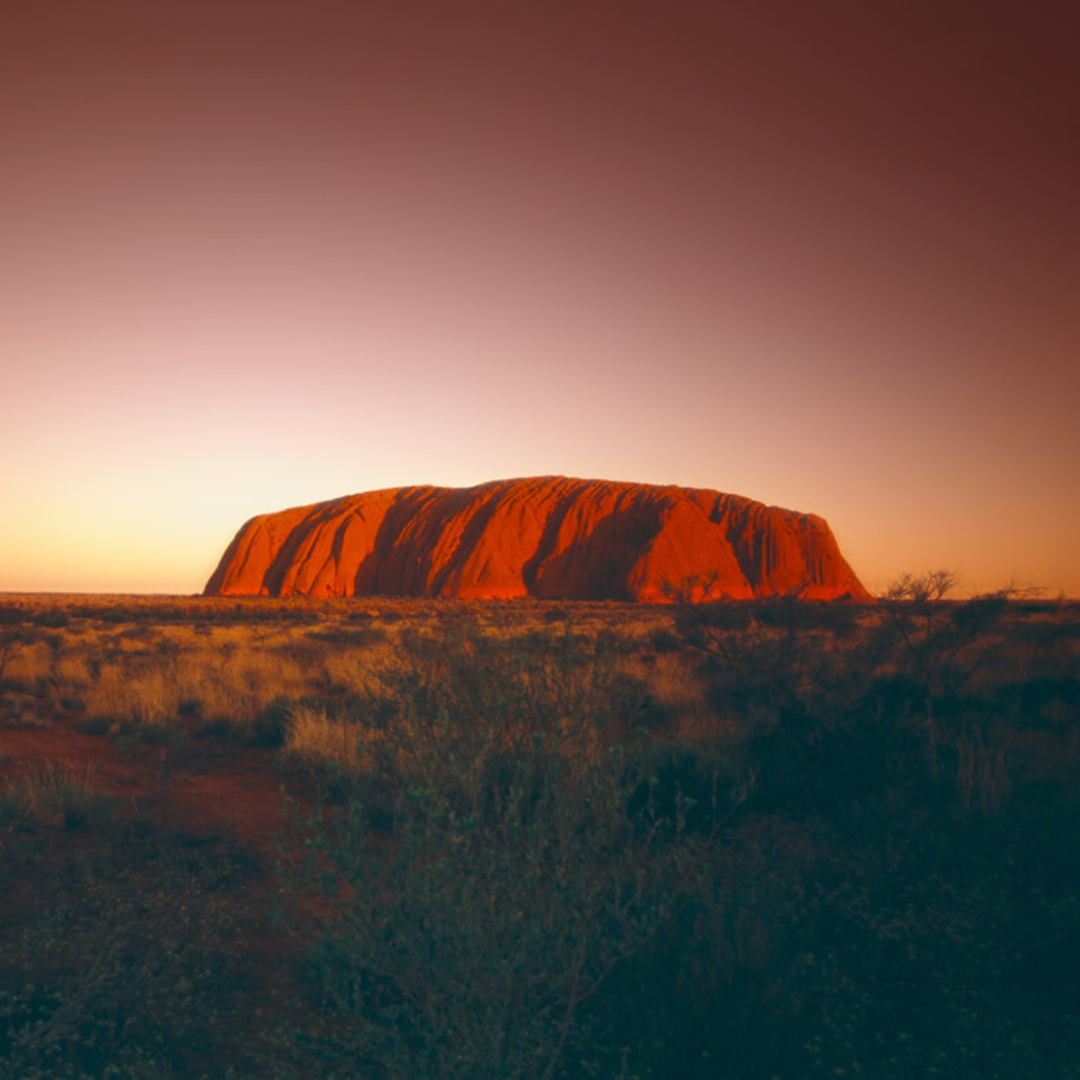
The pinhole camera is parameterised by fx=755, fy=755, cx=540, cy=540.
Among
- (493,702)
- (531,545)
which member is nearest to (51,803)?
(493,702)

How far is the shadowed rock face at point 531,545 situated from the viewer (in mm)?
54219

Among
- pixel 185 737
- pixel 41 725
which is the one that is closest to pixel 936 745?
pixel 185 737

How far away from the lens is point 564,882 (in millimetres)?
2566

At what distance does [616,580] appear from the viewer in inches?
2108

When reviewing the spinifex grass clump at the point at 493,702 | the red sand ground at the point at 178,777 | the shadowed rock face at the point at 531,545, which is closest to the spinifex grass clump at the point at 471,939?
the spinifex grass clump at the point at 493,702

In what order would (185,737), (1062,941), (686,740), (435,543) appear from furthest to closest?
(435,543), (185,737), (686,740), (1062,941)

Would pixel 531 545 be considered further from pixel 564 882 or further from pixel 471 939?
pixel 471 939

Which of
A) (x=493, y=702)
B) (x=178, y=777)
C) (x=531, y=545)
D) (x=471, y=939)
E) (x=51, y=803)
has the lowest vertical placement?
(x=178, y=777)

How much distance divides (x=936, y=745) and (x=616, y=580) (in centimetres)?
4721

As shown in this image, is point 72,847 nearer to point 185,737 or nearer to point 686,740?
point 185,737

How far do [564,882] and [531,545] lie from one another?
5541 cm

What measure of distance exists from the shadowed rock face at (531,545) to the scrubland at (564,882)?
1616 inches

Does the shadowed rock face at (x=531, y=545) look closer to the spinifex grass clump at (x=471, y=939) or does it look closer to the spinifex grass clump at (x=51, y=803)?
the spinifex grass clump at (x=51, y=803)

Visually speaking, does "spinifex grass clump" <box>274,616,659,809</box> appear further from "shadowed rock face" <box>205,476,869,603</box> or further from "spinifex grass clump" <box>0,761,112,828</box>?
"shadowed rock face" <box>205,476,869,603</box>
